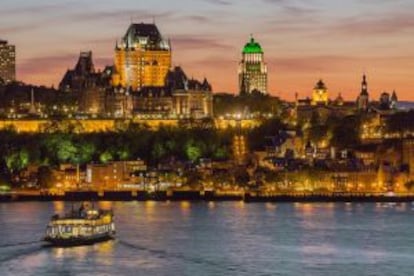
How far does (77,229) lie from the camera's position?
36281mm

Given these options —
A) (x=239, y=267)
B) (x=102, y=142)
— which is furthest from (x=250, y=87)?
(x=239, y=267)

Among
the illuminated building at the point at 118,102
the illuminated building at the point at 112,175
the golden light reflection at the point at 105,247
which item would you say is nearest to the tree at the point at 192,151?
the illuminated building at the point at 112,175

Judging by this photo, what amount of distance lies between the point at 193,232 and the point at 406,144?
22.7 meters

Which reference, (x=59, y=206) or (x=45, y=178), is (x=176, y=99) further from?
(x=59, y=206)

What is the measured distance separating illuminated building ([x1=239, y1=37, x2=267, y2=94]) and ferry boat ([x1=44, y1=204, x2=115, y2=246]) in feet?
181

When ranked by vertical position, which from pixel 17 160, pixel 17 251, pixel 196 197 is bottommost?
pixel 17 251

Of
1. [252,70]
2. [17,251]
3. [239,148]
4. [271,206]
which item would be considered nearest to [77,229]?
[17,251]

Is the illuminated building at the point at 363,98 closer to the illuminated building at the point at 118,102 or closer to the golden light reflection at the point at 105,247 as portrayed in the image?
the illuminated building at the point at 118,102

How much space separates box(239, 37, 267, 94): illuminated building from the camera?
304ft

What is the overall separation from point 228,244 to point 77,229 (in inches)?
146

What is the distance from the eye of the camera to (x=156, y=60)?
8025 cm

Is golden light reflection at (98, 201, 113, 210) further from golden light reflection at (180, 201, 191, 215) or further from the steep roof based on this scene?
the steep roof

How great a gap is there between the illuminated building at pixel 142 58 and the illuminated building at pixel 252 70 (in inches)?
481

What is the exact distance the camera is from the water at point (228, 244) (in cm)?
3225
